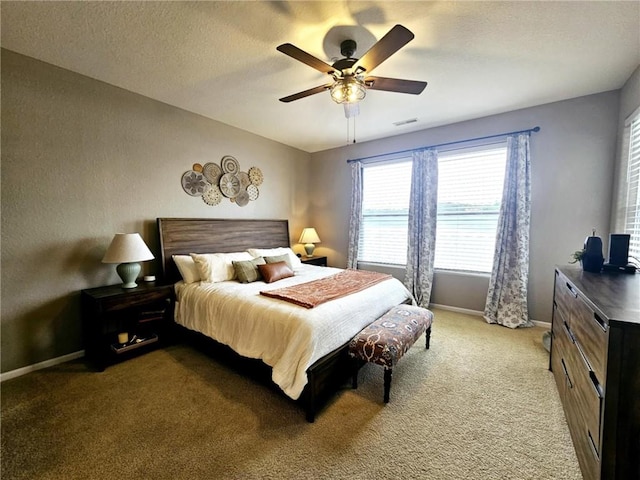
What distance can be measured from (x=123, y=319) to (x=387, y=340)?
284 cm

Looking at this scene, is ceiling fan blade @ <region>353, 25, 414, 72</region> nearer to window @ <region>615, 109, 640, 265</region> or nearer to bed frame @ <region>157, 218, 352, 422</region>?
bed frame @ <region>157, 218, 352, 422</region>

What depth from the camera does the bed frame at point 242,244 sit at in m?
1.83

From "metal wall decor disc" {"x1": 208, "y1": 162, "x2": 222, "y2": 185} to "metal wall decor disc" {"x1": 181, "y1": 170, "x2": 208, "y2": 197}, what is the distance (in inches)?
3.0

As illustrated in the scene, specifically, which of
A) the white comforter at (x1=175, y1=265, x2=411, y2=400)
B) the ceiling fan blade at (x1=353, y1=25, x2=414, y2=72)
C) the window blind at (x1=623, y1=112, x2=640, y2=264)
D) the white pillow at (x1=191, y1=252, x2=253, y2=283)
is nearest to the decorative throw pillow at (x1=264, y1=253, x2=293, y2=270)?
the white pillow at (x1=191, y1=252, x2=253, y2=283)

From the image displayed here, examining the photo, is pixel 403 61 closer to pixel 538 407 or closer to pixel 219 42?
pixel 219 42

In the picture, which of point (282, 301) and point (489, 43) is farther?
point (282, 301)

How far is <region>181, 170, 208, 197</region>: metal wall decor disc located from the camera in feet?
11.3

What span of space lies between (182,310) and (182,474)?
171 cm

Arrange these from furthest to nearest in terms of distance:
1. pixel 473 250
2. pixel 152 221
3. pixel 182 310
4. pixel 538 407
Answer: pixel 473 250 < pixel 152 221 < pixel 182 310 < pixel 538 407

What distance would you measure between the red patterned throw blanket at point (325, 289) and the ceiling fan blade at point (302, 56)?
5.91 feet

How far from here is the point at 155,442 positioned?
63.2 inches

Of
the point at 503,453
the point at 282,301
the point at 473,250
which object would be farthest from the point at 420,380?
the point at 473,250

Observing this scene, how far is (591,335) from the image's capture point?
1.29m

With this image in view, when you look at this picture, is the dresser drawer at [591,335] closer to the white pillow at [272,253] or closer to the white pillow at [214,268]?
the white pillow at [272,253]
